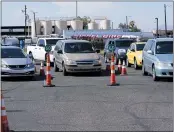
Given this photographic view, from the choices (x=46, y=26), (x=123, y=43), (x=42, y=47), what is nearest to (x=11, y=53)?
(x=42, y=47)

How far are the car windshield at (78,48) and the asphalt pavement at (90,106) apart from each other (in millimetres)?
4327

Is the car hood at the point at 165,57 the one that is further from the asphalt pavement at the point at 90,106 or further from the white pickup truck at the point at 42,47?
the white pickup truck at the point at 42,47

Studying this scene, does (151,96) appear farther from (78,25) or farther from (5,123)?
(78,25)

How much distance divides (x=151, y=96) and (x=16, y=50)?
27.2ft

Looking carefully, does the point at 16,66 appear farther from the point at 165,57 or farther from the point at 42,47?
the point at 42,47

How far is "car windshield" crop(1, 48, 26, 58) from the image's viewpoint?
18.2 meters

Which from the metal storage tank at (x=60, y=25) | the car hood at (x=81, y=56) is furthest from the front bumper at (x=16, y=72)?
the metal storage tank at (x=60, y=25)

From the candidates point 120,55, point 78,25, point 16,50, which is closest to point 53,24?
point 78,25

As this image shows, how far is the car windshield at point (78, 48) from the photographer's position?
20.2 metres

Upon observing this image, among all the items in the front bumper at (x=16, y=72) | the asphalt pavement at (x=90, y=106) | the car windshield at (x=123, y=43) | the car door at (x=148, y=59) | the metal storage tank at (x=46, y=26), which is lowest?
the asphalt pavement at (x=90, y=106)

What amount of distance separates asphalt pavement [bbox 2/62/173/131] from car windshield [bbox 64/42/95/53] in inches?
170

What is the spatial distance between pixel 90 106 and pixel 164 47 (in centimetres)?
759

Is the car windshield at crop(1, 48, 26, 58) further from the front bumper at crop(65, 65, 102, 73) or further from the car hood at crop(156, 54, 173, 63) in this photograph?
the car hood at crop(156, 54, 173, 63)

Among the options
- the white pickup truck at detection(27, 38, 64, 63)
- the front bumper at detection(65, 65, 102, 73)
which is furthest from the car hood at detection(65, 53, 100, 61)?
the white pickup truck at detection(27, 38, 64, 63)
